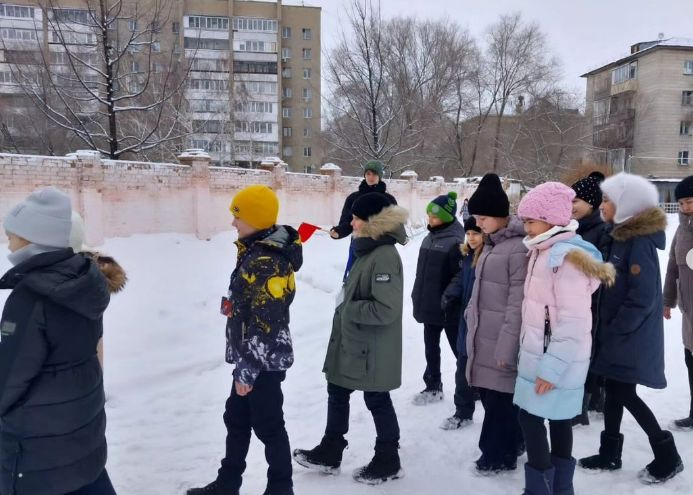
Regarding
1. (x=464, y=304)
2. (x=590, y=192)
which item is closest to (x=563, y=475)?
(x=464, y=304)

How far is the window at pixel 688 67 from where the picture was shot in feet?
132

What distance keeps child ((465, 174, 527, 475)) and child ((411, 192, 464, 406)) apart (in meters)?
1.00

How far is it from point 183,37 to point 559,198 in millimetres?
42931

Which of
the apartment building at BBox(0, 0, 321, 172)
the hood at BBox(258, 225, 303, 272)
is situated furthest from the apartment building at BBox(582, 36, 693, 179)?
the hood at BBox(258, 225, 303, 272)

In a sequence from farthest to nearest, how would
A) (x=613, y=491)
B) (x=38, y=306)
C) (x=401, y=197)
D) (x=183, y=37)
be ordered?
(x=183, y=37) < (x=401, y=197) < (x=613, y=491) < (x=38, y=306)

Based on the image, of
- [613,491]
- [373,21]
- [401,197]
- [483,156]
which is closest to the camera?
[613,491]

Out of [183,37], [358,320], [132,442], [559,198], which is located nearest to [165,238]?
[132,442]

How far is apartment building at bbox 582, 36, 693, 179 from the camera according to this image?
3991 cm

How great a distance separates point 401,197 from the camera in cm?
2000

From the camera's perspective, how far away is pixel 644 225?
2.95 meters

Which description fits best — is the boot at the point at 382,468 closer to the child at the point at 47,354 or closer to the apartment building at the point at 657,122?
the child at the point at 47,354

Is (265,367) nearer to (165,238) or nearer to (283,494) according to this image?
(283,494)

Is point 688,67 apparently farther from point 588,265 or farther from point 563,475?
point 563,475

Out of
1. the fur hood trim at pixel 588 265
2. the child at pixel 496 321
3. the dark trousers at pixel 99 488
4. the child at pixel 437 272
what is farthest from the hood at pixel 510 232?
the dark trousers at pixel 99 488
